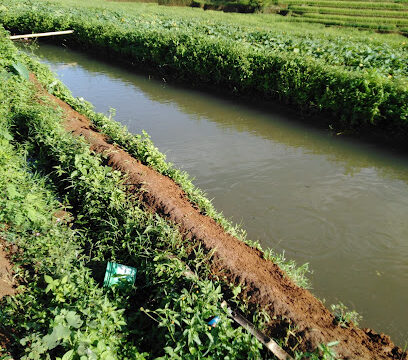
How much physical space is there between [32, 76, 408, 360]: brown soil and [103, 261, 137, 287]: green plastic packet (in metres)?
0.79

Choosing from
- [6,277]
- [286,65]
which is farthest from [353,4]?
[6,277]

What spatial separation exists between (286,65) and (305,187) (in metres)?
4.40

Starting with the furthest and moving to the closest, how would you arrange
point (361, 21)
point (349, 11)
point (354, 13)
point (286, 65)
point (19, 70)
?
point (349, 11)
point (354, 13)
point (361, 21)
point (286, 65)
point (19, 70)

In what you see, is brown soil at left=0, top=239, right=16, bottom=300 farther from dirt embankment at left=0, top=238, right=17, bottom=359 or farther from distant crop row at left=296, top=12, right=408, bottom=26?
distant crop row at left=296, top=12, right=408, bottom=26

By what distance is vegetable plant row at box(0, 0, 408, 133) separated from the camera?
7971 millimetres

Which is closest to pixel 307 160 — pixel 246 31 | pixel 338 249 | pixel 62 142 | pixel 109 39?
pixel 338 249

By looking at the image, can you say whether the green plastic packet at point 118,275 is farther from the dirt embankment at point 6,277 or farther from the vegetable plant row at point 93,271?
the dirt embankment at point 6,277

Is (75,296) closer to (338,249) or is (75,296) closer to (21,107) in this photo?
(338,249)

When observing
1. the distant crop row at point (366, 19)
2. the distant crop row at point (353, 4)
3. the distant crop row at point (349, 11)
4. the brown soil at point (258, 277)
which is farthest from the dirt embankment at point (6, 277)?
the distant crop row at point (353, 4)

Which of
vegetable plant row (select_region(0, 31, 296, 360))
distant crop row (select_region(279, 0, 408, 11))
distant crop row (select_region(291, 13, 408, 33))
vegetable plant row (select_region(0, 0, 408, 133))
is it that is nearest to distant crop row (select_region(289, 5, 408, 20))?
distant crop row (select_region(279, 0, 408, 11))

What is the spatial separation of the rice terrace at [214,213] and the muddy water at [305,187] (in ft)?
0.09

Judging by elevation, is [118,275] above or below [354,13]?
below

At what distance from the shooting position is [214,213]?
15.9 feet

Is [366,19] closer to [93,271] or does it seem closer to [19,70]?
[19,70]
